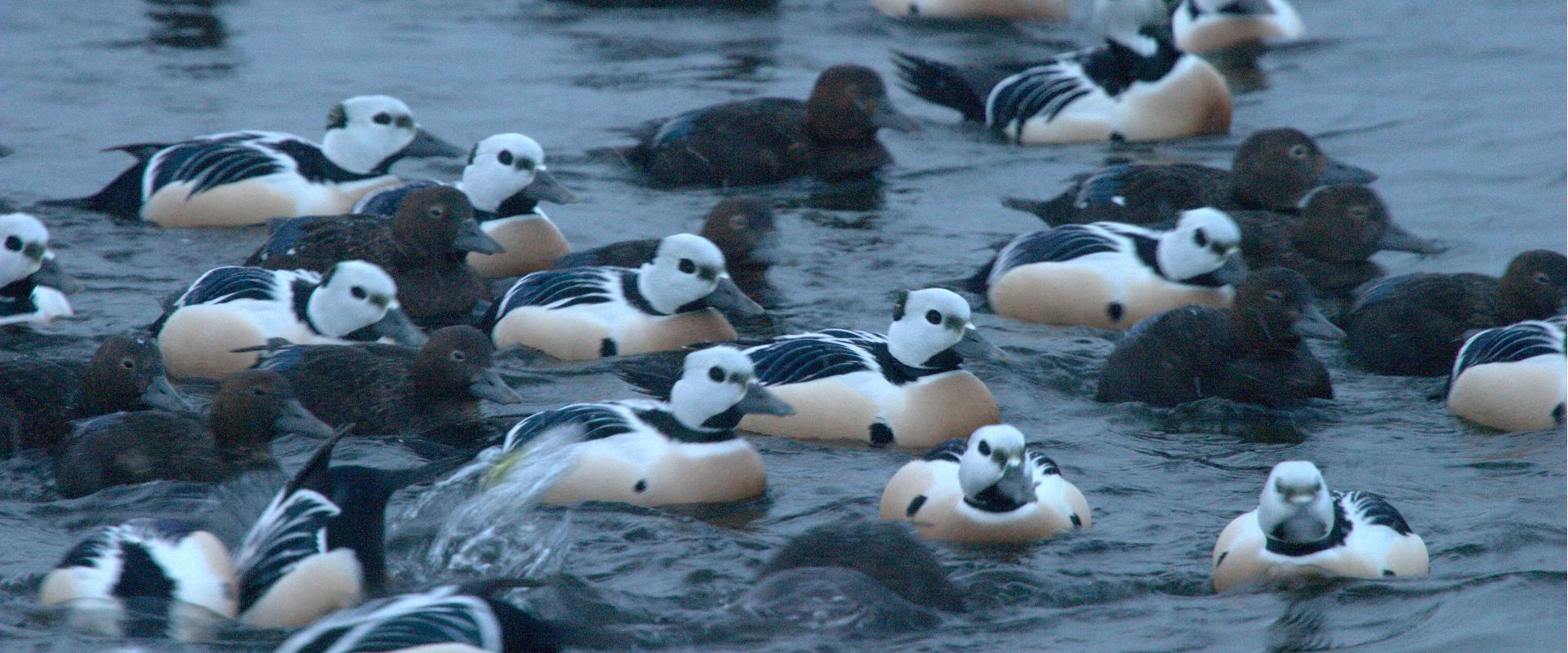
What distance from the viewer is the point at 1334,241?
34.3 ft

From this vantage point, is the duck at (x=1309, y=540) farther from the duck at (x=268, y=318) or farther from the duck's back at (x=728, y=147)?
the duck's back at (x=728, y=147)

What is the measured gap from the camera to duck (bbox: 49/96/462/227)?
11.1 metres

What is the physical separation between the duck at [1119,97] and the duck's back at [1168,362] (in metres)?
4.64

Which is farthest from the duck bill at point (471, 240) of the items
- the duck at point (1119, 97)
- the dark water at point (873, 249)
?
the duck at point (1119, 97)

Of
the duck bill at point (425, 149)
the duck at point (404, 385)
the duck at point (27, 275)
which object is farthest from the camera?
the duck bill at point (425, 149)

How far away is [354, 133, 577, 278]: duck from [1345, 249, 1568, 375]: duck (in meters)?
4.00

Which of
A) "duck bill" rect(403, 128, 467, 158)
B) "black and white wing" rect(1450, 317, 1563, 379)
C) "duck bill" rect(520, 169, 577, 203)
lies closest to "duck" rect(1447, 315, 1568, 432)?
"black and white wing" rect(1450, 317, 1563, 379)

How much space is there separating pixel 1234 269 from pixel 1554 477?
2.20 m

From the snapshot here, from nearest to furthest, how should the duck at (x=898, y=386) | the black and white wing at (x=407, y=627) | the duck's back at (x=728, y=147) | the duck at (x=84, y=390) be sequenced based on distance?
the black and white wing at (x=407, y=627) → the duck at (x=84, y=390) → the duck at (x=898, y=386) → the duck's back at (x=728, y=147)

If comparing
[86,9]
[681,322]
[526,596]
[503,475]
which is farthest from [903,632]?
[86,9]

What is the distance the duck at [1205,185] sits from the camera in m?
11.0

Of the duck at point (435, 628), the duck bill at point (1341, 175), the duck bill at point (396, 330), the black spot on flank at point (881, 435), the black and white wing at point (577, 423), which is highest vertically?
the duck at point (435, 628)

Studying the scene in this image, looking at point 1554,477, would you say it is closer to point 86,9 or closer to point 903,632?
point 903,632

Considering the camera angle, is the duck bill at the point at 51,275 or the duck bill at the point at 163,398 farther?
the duck bill at the point at 51,275
